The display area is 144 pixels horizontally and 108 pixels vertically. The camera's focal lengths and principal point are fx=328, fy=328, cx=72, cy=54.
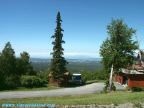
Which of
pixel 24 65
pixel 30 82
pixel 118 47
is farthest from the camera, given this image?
pixel 24 65

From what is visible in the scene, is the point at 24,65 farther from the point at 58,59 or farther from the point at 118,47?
the point at 118,47

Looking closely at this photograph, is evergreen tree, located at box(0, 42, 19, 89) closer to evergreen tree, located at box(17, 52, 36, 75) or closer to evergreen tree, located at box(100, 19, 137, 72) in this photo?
evergreen tree, located at box(17, 52, 36, 75)

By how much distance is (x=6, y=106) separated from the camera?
21.6 meters

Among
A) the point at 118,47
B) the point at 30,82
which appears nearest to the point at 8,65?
the point at 30,82

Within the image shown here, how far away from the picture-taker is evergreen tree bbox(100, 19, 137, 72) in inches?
1820

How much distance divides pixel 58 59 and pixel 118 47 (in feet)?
55.9

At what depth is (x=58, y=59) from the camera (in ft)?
199

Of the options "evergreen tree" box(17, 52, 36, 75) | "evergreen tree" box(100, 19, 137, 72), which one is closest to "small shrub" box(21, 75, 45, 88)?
"evergreen tree" box(17, 52, 36, 75)

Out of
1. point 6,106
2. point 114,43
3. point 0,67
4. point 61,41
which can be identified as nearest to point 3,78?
point 0,67

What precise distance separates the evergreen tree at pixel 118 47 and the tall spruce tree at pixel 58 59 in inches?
578

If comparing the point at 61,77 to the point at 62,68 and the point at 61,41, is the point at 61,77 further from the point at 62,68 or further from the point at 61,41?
the point at 61,41

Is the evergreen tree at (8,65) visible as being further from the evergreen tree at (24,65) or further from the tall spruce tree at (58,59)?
the tall spruce tree at (58,59)

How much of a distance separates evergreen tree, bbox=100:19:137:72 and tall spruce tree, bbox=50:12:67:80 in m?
14.7

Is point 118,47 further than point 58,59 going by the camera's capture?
No
